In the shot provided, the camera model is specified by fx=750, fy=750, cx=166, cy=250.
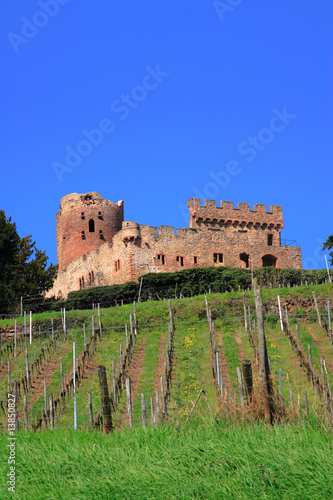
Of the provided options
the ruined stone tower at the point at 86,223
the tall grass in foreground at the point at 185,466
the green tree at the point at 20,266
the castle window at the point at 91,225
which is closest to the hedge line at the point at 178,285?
the green tree at the point at 20,266

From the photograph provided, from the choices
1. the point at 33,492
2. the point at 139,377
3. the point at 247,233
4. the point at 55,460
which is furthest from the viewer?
the point at 247,233

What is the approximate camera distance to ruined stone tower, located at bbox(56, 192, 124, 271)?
52688 mm

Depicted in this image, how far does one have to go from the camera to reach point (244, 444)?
10953 mm

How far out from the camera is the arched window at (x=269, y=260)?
47.2 metres

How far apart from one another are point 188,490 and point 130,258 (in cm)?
3305

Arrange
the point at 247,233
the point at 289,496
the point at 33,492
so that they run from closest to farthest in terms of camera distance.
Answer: the point at 289,496, the point at 33,492, the point at 247,233

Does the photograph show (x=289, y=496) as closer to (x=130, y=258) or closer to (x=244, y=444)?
(x=244, y=444)

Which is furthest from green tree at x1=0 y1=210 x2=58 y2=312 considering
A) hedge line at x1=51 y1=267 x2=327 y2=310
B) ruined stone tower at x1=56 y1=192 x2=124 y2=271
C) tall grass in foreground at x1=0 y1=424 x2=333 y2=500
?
tall grass in foreground at x1=0 y1=424 x2=333 y2=500

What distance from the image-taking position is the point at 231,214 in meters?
48.4

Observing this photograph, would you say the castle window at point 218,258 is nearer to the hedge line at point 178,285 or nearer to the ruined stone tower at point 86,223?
the hedge line at point 178,285

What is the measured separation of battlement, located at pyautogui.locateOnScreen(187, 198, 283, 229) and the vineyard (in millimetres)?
13815

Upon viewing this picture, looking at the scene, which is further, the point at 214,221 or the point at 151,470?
the point at 214,221

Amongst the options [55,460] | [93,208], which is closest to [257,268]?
[93,208]

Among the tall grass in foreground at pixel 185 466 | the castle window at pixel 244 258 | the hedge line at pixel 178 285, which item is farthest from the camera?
the castle window at pixel 244 258
